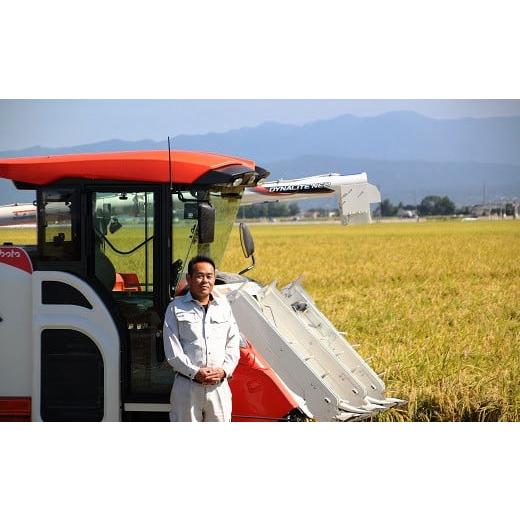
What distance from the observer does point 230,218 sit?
25.4 feet

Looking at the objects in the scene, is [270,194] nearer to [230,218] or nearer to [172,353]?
[230,218]

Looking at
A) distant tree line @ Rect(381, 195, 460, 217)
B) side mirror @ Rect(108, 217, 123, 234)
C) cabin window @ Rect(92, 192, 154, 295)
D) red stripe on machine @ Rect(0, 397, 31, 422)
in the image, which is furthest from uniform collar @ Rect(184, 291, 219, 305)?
distant tree line @ Rect(381, 195, 460, 217)

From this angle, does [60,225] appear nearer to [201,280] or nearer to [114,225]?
[114,225]

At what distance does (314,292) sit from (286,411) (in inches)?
519

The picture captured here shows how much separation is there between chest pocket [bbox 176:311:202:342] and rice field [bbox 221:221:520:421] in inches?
112

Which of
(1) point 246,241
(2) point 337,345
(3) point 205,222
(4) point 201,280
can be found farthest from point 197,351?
(2) point 337,345

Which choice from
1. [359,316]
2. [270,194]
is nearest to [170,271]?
[270,194]

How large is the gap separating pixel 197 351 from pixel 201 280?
468 millimetres

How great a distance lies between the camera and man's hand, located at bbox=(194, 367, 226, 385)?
604 centimetres

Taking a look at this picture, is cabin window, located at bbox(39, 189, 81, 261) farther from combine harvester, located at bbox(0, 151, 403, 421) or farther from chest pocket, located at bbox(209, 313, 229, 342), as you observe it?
chest pocket, located at bbox(209, 313, 229, 342)

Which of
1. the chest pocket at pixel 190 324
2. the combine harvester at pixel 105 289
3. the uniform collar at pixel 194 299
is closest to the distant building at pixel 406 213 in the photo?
the combine harvester at pixel 105 289

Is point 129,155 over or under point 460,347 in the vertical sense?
over

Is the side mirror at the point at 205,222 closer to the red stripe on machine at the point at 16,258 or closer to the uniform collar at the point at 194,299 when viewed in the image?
the uniform collar at the point at 194,299

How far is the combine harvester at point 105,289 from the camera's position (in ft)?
22.1
